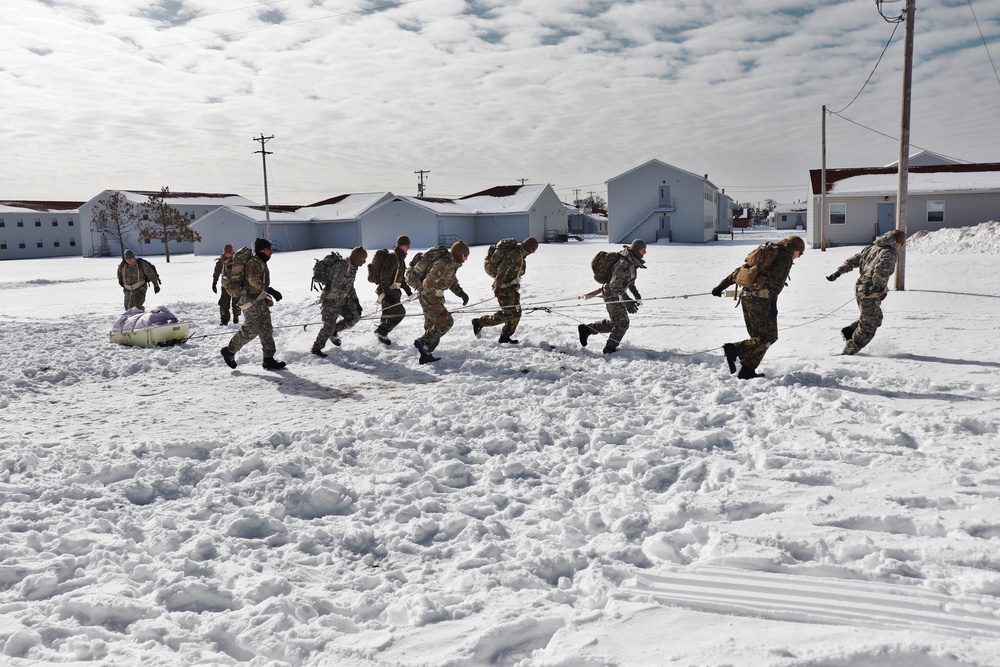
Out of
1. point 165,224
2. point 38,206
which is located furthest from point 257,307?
point 38,206

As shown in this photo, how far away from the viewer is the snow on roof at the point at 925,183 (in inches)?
1288

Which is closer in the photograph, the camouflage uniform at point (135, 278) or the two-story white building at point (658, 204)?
the camouflage uniform at point (135, 278)

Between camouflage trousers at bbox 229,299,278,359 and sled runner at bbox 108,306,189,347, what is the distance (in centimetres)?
247

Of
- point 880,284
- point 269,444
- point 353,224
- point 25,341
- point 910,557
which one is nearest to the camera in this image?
point 910,557

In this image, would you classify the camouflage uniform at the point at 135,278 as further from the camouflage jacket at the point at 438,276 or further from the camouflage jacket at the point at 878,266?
the camouflage jacket at the point at 878,266

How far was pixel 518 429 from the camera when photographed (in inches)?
259

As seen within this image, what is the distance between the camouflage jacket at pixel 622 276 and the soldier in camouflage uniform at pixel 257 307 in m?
4.69

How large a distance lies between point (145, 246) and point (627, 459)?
65.5 meters

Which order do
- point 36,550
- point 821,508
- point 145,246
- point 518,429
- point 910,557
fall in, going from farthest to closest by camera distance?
point 145,246
point 518,429
point 821,508
point 36,550
point 910,557

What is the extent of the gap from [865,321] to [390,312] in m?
7.12

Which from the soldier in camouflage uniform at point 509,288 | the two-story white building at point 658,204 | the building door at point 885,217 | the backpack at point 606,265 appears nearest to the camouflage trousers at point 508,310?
the soldier in camouflage uniform at point 509,288

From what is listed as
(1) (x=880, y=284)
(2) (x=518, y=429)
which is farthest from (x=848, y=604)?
Answer: (1) (x=880, y=284)

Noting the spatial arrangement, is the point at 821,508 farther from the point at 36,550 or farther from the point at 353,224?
the point at 353,224

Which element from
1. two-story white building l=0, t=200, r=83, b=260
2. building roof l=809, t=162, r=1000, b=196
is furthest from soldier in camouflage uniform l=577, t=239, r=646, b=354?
two-story white building l=0, t=200, r=83, b=260
